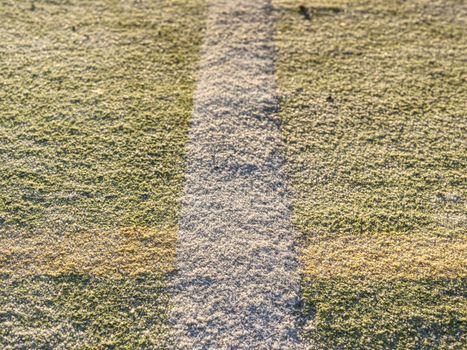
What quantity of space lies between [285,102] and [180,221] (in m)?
1.28

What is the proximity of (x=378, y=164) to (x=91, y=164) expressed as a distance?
180 cm

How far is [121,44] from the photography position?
436 centimetres

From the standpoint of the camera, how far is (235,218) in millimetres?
3219

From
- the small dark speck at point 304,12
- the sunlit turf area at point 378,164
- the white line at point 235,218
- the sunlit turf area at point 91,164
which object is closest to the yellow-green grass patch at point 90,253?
the sunlit turf area at point 91,164

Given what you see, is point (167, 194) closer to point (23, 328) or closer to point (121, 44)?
point (23, 328)

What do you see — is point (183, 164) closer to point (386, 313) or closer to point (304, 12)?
point (386, 313)

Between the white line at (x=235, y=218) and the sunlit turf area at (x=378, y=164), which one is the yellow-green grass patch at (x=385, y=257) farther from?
the white line at (x=235, y=218)

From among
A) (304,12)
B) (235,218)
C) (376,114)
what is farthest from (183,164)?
(304,12)

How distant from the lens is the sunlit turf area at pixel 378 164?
2844 millimetres

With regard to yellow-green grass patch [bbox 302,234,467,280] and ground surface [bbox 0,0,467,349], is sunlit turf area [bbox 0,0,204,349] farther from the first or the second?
yellow-green grass patch [bbox 302,234,467,280]

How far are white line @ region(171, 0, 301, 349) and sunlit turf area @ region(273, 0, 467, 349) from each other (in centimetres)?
12

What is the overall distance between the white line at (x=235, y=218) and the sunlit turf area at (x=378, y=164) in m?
0.12

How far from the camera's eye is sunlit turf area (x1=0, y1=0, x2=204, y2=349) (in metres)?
2.78

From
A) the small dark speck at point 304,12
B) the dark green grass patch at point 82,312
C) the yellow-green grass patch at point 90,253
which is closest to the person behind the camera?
the dark green grass patch at point 82,312
